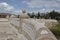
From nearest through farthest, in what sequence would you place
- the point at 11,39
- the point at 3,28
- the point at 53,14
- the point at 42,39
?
the point at 42,39 < the point at 11,39 < the point at 3,28 < the point at 53,14

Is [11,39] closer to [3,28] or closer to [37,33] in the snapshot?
[3,28]

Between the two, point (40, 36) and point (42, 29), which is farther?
point (42, 29)

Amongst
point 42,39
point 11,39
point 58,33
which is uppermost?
point 42,39

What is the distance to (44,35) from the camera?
2428 mm

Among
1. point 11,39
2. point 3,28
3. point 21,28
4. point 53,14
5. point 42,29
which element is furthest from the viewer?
point 53,14

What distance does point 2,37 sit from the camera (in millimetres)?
3258

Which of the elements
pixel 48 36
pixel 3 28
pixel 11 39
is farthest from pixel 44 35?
pixel 3 28

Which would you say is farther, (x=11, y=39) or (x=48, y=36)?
(x=11, y=39)

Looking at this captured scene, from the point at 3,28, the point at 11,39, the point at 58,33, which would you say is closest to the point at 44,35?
the point at 11,39

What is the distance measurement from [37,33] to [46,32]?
0.13 metres

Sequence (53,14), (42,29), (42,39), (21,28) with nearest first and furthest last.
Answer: (42,39)
(42,29)
(21,28)
(53,14)

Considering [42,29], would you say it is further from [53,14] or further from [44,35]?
[53,14]

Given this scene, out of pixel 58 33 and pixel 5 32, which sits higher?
pixel 5 32

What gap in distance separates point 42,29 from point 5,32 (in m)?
1.05
